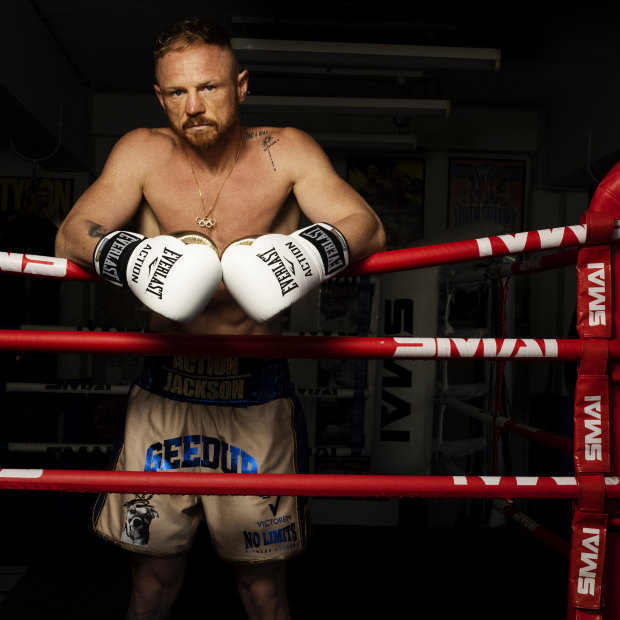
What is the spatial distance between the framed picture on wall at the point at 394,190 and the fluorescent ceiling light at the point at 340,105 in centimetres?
124

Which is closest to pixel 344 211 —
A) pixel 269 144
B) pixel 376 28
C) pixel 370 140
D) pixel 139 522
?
pixel 269 144

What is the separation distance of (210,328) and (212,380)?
0.10 meters

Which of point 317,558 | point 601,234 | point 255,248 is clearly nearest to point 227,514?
point 255,248

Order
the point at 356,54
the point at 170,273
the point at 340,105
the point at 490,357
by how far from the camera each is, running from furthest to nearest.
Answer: the point at 340,105 < the point at 356,54 < the point at 490,357 < the point at 170,273

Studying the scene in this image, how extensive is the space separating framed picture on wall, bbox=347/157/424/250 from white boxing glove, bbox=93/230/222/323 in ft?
Answer: 11.7

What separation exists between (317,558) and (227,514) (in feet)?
5.02

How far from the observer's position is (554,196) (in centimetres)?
444

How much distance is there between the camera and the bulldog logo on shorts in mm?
1226

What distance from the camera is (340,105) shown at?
3.07m

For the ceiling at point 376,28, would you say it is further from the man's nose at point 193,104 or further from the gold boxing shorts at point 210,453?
the gold boxing shorts at point 210,453

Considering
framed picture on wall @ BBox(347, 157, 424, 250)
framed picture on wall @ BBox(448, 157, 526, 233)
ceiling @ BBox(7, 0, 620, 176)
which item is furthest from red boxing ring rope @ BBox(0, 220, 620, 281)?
framed picture on wall @ BBox(448, 157, 526, 233)

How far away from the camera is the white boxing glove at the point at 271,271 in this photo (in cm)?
88

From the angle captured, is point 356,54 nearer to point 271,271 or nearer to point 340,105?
point 340,105

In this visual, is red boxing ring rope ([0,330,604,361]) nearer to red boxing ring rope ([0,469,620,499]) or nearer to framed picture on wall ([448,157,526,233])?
red boxing ring rope ([0,469,620,499])
